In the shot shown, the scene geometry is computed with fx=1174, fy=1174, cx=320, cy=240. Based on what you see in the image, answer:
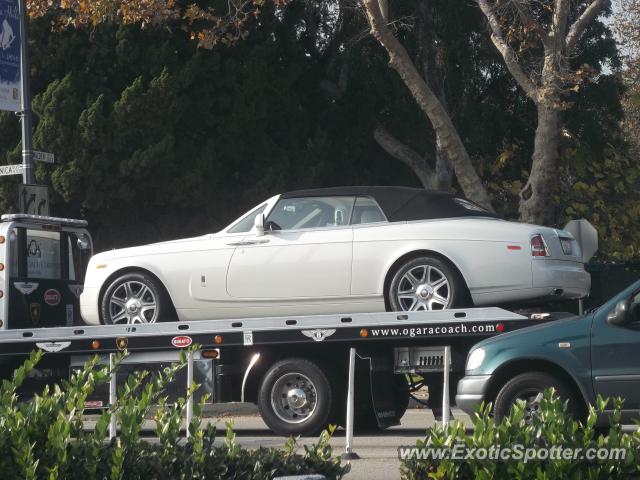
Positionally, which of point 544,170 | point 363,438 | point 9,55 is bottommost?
point 363,438

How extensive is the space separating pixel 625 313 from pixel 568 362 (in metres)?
0.63

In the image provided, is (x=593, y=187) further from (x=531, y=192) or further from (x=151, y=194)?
(x=151, y=194)

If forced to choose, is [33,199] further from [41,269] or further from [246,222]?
[246,222]

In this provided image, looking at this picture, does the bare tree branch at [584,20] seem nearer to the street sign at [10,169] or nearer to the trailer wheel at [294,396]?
the trailer wheel at [294,396]

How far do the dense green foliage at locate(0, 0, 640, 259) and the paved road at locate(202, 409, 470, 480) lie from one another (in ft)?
15.8

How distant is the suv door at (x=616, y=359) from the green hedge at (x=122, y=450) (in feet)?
15.1

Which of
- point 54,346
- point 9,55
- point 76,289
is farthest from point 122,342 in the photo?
point 9,55

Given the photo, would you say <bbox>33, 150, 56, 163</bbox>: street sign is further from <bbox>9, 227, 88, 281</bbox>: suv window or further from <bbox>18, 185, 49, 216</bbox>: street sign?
<bbox>9, 227, 88, 281</bbox>: suv window

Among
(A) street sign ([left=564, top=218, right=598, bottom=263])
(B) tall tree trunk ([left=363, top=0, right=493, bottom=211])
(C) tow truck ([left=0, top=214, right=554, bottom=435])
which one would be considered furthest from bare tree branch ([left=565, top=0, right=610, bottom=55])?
(C) tow truck ([left=0, top=214, right=554, bottom=435])

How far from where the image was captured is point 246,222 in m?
12.0

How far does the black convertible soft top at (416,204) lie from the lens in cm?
1138

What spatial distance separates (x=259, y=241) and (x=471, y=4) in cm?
1173

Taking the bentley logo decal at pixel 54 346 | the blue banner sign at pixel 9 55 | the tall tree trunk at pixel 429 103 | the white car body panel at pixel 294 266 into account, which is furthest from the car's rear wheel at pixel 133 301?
the tall tree trunk at pixel 429 103

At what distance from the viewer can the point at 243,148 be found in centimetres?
2014
